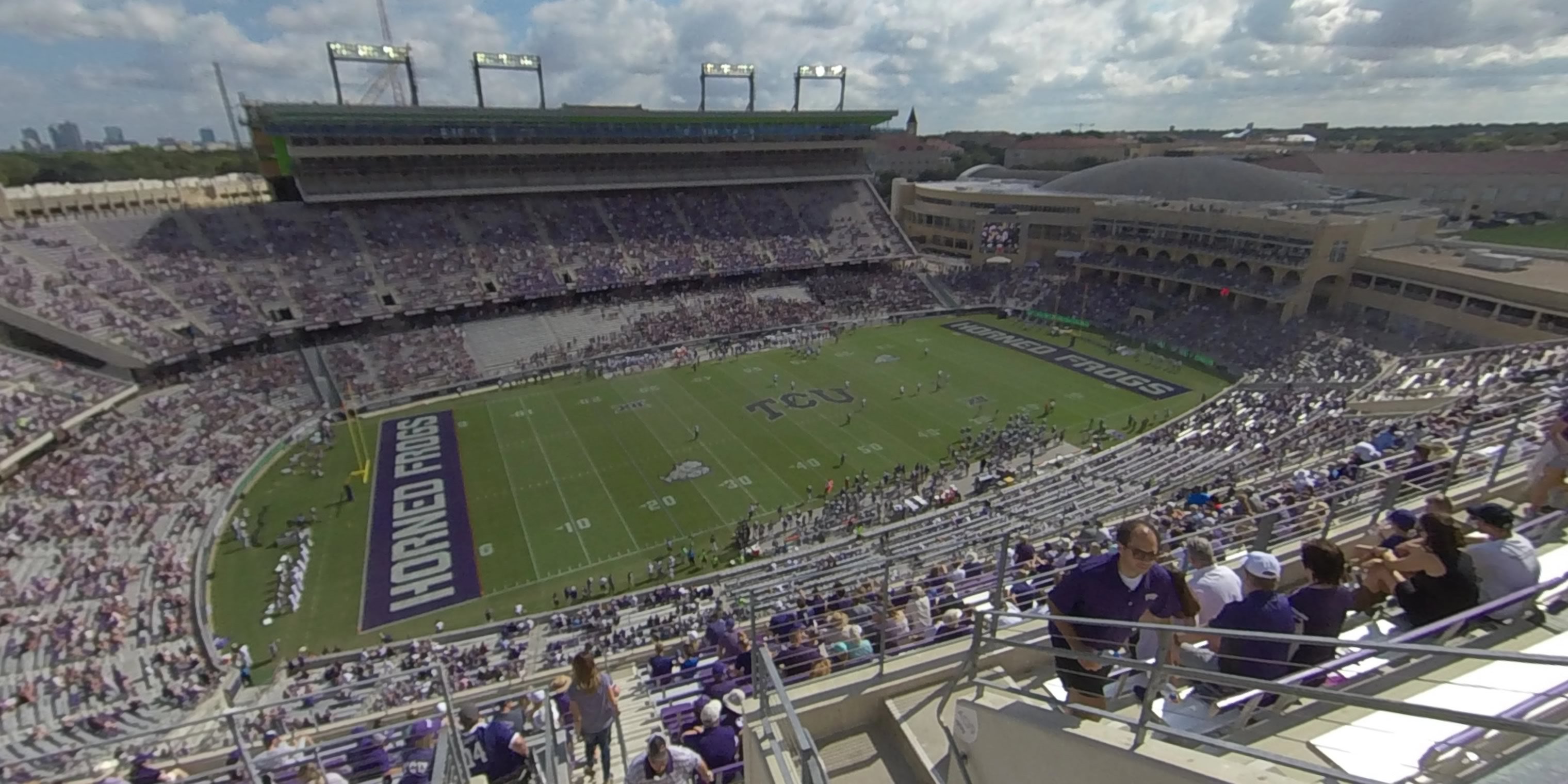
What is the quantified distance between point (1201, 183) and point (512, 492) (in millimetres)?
53440

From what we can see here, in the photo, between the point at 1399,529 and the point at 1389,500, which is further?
the point at 1389,500

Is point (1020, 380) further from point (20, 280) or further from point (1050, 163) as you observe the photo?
point (1050, 163)

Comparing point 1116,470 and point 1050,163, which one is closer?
point 1116,470

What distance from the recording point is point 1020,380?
35.8 metres

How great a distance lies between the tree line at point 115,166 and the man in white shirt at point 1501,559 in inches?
2879

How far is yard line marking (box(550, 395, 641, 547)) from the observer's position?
23422 millimetres

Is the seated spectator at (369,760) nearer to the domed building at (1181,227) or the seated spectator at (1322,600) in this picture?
the seated spectator at (1322,600)

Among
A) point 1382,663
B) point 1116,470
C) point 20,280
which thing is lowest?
point 1116,470

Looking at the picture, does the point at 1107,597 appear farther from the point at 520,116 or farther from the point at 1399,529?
the point at 520,116

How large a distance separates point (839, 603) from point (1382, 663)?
281 inches

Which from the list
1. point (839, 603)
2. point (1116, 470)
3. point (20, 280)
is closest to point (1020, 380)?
point (1116, 470)

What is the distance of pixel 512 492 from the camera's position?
26.1 metres

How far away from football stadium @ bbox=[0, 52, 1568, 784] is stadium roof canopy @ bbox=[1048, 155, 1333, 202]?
0.44 m

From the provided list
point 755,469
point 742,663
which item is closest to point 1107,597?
point 742,663
